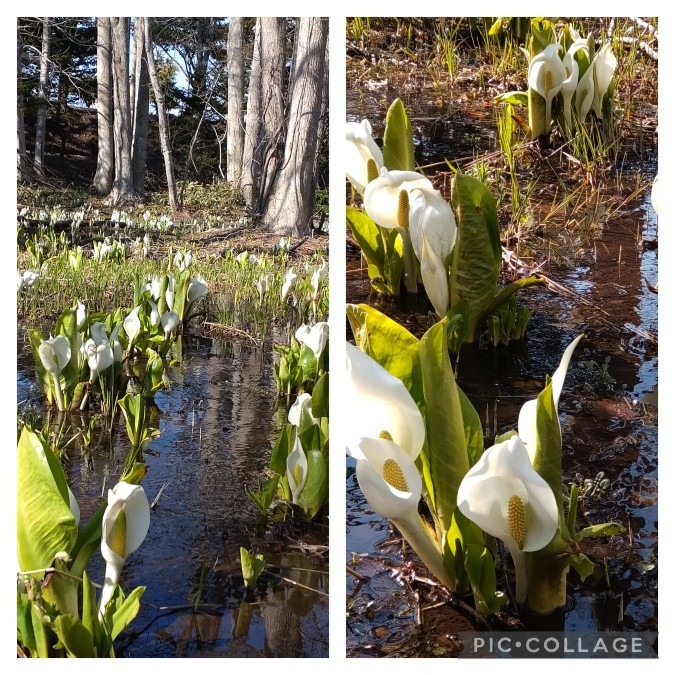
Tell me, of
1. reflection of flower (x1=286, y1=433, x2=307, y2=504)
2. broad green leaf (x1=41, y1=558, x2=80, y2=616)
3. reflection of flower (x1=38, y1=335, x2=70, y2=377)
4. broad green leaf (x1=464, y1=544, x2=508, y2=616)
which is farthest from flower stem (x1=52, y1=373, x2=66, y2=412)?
broad green leaf (x1=464, y1=544, x2=508, y2=616)

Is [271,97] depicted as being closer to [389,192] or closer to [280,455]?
[389,192]

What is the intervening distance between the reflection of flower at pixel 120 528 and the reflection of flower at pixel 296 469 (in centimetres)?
25

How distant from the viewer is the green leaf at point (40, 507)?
1.14 m

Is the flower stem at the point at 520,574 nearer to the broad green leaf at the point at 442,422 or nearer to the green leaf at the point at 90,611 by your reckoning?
the broad green leaf at the point at 442,422

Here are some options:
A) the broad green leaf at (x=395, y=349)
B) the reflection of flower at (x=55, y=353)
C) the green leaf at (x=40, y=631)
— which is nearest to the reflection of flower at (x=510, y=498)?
the broad green leaf at (x=395, y=349)

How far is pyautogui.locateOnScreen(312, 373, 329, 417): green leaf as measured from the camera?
1311mm

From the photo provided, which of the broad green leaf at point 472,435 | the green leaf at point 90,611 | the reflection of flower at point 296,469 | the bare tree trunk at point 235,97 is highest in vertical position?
the bare tree trunk at point 235,97

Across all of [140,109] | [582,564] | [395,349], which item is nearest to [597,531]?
[582,564]

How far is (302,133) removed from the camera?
1.38 metres

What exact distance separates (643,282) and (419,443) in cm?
52

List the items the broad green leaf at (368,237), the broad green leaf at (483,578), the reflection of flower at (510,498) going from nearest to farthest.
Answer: the reflection of flower at (510,498) → the broad green leaf at (483,578) → the broad green leaf at (368,237)

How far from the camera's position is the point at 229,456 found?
134cm
